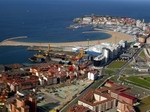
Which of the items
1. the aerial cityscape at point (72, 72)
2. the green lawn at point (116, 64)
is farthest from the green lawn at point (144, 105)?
the green lawn at point (116, 64)

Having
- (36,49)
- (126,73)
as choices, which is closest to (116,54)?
(126,73)

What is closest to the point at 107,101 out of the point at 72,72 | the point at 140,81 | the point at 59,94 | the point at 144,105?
the point at 144,105

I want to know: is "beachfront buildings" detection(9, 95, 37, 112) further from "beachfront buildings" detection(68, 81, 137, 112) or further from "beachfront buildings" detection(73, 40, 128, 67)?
"beachfront buildings" detection(73, 40, 128, 67)

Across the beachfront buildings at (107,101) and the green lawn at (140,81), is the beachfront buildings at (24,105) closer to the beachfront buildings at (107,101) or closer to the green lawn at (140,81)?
the beachfront buildings at (107,101)

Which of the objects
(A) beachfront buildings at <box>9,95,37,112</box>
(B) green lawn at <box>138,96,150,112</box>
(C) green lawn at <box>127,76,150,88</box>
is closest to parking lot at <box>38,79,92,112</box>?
(A) beachfront buildings at <box>9,95,37,112</box>

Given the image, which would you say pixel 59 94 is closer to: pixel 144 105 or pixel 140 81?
pixel 144 105

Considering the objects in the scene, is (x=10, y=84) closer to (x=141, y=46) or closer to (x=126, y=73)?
(x=126, y=73)

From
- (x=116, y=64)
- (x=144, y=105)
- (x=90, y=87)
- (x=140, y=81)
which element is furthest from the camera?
(x=116, y=64)
